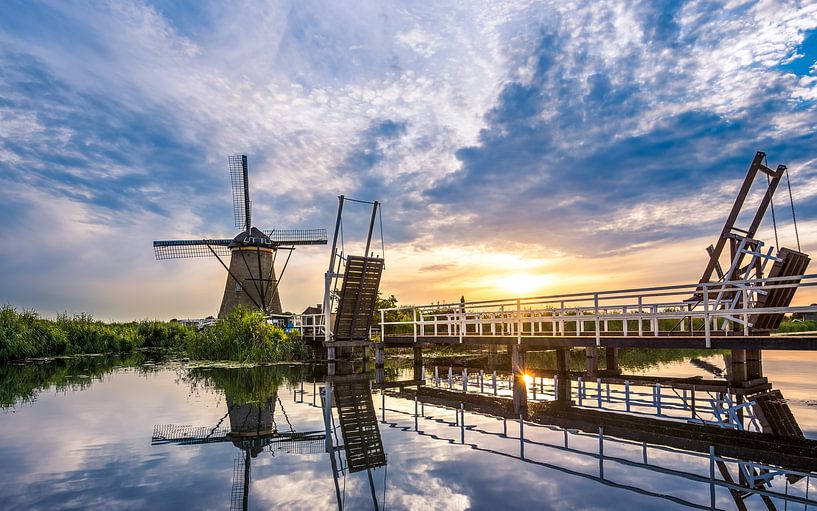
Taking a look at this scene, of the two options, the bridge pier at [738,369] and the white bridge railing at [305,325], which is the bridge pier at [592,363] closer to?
the bridge pier at [738,369]

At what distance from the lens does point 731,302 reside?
1708 centimetres

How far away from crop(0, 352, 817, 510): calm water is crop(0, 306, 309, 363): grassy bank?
1287cm

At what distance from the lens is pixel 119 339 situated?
3922 cm

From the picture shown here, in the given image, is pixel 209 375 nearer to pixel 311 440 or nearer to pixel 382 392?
pixel 382 392

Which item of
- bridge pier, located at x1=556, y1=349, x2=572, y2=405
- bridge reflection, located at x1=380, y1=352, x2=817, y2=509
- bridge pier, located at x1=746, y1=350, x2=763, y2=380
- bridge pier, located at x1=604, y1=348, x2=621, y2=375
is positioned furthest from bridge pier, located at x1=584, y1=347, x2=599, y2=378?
bridge pier, located at x1=746, y1=350, x2=763, y2=380

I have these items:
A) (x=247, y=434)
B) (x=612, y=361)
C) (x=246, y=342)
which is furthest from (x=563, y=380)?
(x=246, y=342)

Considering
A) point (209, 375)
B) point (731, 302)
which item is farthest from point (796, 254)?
point (209, 375)

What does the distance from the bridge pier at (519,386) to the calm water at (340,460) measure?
4.60ft

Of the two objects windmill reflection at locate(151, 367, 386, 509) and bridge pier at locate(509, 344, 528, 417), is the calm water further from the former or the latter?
bridge pier at locate(509, 344, 528, 417)

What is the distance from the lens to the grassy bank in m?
28.2

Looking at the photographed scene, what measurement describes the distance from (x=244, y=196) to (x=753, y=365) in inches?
1583

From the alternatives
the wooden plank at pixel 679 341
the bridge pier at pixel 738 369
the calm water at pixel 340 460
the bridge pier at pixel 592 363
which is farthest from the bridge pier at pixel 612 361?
the bridge pier at pixel 738 369

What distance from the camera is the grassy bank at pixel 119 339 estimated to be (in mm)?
28172

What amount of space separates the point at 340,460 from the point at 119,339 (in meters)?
36.8
